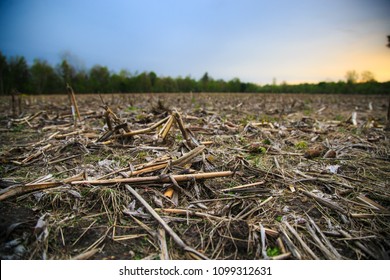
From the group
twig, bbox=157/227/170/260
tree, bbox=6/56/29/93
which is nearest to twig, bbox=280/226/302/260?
twig, bbox=157/227/170/260

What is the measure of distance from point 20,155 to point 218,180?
475 centimetres

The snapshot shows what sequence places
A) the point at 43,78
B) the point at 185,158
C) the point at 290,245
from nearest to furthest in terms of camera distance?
the point at 290,245
the point at 185,158
the point at 43,78

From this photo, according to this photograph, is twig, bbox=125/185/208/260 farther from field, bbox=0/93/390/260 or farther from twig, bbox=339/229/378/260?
twig, bbox=339/229/378/260

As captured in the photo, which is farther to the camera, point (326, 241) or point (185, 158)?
point (185, 158)

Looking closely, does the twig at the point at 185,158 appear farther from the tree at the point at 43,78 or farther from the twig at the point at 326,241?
the tree at the point at 43,78

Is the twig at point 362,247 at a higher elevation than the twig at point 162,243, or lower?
lower

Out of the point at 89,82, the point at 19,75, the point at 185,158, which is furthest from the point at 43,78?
the point at 185,158

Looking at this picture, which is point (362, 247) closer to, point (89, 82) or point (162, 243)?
point (162, 243)

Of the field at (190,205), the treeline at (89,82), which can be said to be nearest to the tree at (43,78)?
the treeline at (89,82)

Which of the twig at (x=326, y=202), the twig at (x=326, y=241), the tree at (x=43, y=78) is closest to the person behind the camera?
the twig at (x=326, y=241)

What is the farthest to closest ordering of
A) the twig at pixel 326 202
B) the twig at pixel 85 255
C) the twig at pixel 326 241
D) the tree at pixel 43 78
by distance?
the tree at pixel 43 78
the twig at pixel 326 202
the twig at pixel 326 241
the twig at pixel 85 255

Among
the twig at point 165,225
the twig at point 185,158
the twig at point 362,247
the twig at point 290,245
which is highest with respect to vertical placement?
the twig at point 185,158

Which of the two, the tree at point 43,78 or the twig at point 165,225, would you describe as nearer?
the twig at point 165,225

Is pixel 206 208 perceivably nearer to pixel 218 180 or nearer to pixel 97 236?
pixel 218 180
